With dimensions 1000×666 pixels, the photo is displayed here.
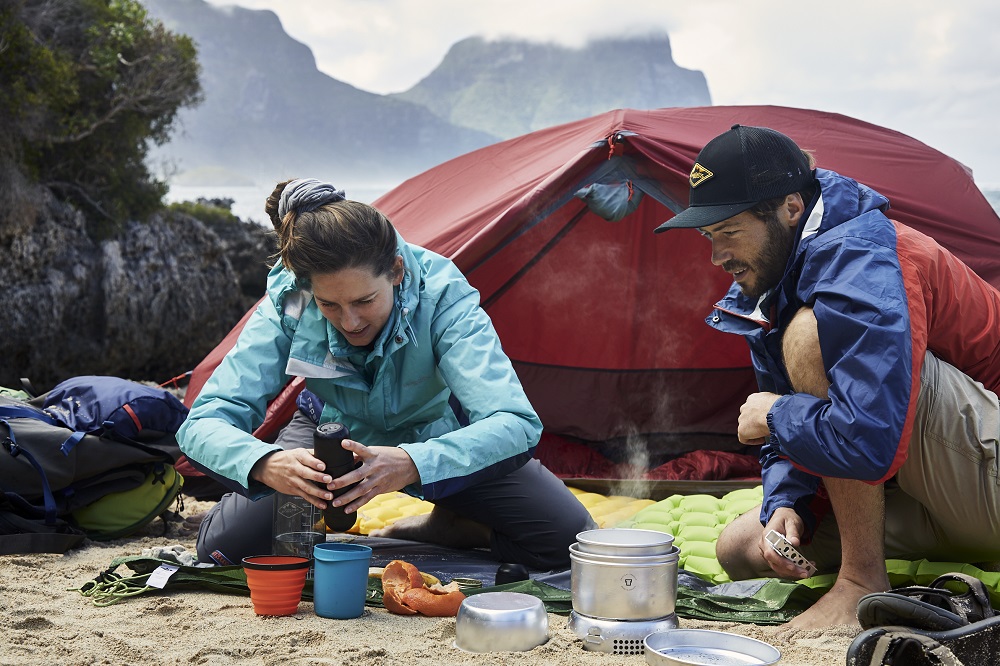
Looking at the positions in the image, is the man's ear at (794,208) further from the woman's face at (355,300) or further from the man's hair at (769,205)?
the woman's face at (355,300)

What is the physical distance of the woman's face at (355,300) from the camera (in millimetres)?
Result: 1987

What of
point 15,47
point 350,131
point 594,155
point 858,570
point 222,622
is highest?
point 350,131

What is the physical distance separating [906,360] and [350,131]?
239ft

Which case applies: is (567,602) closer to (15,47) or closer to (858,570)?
(858,570)

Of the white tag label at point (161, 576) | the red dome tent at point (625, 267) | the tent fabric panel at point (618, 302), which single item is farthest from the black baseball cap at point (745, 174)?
the tent fabric panel at point (618, 302)

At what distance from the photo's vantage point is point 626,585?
5.42 ft

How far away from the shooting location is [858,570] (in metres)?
1.79

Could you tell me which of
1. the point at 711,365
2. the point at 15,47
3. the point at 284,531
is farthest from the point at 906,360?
the point at 15,47

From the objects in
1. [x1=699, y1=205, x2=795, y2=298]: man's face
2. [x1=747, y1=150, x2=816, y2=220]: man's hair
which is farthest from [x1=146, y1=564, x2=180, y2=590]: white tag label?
[x1=747, y1=150, x2=816, y2=220]: man's hair

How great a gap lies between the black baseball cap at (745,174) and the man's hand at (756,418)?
37cm

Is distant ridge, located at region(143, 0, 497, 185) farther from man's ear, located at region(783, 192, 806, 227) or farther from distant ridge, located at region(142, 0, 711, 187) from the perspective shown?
man's ear, located at region(783, 192, 806, 227)

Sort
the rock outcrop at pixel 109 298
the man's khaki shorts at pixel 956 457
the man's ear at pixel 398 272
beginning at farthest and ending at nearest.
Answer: the rock outcrop at pixel 109 298, the man's ear at pixel 398 272, the man's khaki shorts at pixel 956 457

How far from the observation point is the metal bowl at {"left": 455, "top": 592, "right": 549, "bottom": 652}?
1.64 metres

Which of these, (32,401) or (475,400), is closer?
(475,400)
